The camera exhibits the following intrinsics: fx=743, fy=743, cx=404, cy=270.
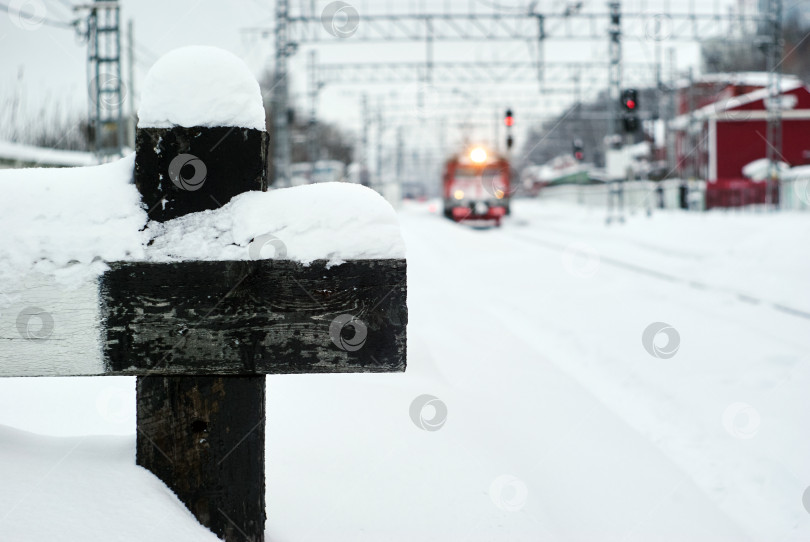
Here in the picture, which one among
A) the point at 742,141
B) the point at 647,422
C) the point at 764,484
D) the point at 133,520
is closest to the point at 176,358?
the point at 133,520

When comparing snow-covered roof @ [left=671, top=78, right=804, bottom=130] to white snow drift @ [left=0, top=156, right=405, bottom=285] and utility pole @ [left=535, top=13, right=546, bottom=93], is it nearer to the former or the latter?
utility pole @ [left=535, top=13, right=546, bottom=93]

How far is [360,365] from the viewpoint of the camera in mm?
1450

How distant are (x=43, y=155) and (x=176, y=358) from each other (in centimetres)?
1585

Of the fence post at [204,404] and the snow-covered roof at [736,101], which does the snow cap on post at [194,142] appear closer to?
the fence post at [204,404]

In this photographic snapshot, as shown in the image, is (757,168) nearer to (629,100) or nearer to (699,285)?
(629,100)

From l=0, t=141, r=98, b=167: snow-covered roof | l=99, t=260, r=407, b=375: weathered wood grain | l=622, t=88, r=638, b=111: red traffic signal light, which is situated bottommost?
l=99, t=260, r=407, b=375: weathered wood grain

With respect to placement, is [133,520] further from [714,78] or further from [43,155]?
[714,78]

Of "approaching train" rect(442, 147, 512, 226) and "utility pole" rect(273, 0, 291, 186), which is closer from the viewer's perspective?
"utility pole" rect(273, 0, 291, 186)

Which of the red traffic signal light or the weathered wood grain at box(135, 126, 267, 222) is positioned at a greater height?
the red traffic signal light

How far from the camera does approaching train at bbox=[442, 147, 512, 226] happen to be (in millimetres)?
30594

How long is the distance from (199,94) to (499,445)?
7.94 ft

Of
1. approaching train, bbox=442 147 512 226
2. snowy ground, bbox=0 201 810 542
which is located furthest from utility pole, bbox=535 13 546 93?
snowy ground, bbox=0 201 810 542

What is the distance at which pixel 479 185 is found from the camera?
3062 cm

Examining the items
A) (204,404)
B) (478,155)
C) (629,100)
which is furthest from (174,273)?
(478,155)
